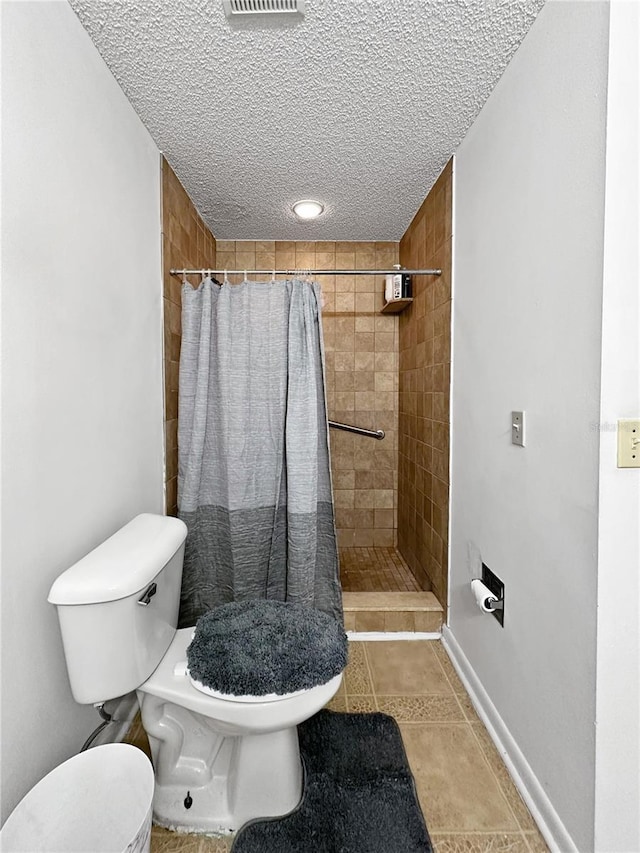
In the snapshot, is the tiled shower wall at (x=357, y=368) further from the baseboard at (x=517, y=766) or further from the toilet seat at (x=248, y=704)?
the toilet seat at (x=248, y=704)

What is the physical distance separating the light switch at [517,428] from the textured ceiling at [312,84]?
1105 mm

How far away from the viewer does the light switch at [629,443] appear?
0.99m

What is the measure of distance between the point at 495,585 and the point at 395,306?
1.86 m

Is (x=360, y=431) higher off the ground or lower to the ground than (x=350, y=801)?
higher

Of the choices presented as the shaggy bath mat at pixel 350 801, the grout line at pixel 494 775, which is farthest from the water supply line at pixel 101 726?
the grout line at pixel 494 775

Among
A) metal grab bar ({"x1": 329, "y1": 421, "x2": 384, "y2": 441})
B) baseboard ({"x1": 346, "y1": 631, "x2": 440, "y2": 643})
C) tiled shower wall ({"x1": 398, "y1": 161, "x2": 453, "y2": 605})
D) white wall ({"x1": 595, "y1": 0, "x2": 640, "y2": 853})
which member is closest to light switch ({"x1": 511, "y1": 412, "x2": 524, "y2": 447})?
white wall ({"x1": 595, "y1": 0, "x2": 640, "y2": 853})

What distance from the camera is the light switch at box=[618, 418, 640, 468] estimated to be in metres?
0.99

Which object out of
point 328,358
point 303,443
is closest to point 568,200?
point 303,443

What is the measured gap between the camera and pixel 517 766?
1.38 meters

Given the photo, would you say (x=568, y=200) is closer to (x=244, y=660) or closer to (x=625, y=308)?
(x=625, y=308)

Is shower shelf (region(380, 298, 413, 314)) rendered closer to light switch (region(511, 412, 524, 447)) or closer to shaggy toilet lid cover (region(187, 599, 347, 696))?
light switch (region(511, 412, 524, 447))

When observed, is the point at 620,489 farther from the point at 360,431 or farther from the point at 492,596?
the point at 360,431

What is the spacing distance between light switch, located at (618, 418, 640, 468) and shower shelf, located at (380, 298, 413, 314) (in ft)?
6.05

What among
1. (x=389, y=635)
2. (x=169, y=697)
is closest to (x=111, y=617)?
(x=169, y=697)
